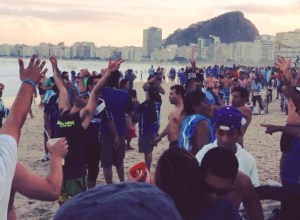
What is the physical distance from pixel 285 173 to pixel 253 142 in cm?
743

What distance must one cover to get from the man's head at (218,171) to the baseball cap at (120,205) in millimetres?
1195

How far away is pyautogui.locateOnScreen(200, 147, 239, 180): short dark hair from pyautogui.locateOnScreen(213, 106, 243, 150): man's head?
94cm

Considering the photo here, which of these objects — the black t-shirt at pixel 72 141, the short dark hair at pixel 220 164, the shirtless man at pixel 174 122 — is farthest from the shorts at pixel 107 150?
the short dark hair at pixel 220 164

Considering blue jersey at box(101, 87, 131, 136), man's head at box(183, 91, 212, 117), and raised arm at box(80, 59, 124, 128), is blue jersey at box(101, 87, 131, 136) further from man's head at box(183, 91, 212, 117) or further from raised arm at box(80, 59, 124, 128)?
man's head at box(183, 91, 212, 117)

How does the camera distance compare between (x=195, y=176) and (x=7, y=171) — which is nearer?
(x=7, y=171)

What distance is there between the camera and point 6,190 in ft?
6.44

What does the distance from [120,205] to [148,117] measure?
6457 millimetres

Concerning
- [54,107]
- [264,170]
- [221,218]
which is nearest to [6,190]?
[221,218]

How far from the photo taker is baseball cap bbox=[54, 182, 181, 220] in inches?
40.2

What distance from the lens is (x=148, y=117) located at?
295 inches

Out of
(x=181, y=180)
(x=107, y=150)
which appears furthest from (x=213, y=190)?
(x=107, y=150)

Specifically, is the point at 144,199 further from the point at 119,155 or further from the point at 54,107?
the point at 54,107

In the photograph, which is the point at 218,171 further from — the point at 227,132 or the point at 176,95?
the point at 176,95

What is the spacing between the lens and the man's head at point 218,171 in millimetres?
2328
